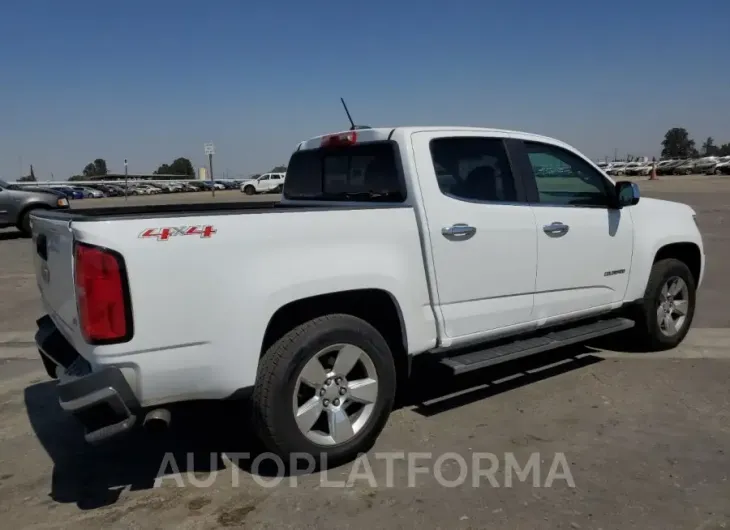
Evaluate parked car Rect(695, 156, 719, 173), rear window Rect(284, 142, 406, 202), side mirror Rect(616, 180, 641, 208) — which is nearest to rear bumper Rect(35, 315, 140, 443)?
rear window Rect(284, 142, 406, 202)

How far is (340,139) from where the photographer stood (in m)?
4.70

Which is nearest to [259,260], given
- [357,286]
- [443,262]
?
[357,286]

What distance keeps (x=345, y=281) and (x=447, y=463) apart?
3.92ft

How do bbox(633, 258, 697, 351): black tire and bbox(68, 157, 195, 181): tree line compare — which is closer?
bbox(633, 258, 697, 351): black tire

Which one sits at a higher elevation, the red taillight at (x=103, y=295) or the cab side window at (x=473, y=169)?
the cab side window at (x=473, y=169)

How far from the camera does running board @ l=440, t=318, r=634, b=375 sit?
13.4 ft

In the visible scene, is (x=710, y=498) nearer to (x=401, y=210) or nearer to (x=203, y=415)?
(x=401, y=210)

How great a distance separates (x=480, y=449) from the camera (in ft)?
12.7

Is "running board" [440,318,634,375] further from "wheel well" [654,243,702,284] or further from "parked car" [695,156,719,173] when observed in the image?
"parked car" [695,156,719,173]

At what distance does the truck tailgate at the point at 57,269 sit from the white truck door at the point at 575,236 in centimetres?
294

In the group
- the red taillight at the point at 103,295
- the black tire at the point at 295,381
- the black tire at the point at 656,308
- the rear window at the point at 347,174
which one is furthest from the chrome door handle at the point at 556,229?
the red taillight at the point at 103,295

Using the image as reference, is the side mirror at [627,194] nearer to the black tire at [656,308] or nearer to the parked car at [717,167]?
the black tire at [656,308]

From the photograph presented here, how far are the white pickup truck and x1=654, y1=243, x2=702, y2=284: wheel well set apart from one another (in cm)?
28

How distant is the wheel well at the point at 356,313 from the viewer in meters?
3.52
